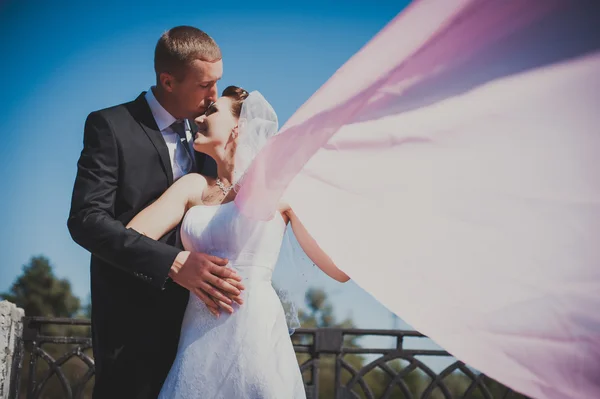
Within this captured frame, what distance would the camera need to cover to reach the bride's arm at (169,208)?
270cm

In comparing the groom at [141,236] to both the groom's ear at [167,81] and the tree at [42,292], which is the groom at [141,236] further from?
the tree at [42,292]

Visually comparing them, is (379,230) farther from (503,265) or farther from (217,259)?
(217,259)

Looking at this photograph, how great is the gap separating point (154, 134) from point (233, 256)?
0.67m

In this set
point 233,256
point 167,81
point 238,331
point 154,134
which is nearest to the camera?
point 238,331

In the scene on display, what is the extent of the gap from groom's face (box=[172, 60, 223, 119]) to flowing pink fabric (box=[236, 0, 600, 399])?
60 centimetres

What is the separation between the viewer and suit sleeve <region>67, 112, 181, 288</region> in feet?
8.32

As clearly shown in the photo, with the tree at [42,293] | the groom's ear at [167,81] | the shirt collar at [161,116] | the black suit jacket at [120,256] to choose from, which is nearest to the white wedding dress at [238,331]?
the black suit jacket at [120,256]

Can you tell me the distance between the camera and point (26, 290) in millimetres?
28172

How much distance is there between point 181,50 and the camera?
2971 mm

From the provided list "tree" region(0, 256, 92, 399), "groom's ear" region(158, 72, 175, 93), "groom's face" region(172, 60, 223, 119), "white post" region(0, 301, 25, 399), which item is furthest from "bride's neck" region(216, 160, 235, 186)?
"tree" region(0, 256, 92, 399)

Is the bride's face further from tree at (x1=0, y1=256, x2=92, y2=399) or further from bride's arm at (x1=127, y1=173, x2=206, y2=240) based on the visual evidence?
tree at (x1=0, y1=256, x2=92, y2=399)

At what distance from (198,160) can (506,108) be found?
140 centimetres

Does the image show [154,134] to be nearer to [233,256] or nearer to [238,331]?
[233,256]

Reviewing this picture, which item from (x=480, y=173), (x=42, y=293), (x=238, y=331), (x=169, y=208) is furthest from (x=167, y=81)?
(x=42, y=293)
